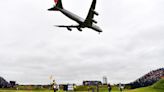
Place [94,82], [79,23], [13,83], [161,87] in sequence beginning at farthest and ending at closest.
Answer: [94,82] → [13,83] → [161,87] → [79,23]

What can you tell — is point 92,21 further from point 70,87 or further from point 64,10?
point 70,87

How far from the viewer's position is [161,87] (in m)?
123

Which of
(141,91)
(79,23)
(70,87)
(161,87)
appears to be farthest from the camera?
(161,87)

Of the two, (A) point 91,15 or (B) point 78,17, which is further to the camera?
(A) point 91,15

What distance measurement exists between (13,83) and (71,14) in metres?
73.3

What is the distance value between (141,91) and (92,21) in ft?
109

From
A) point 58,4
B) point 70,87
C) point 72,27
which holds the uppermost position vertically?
point 58,4

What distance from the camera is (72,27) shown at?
270 ft

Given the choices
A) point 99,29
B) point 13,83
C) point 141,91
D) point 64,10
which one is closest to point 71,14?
point 64,10

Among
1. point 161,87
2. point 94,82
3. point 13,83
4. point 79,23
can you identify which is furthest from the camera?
point 94,82

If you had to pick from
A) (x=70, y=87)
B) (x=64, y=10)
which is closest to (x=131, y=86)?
(x=70, y=87)

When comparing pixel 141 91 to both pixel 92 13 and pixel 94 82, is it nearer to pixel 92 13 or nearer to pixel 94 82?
pixel 92 13

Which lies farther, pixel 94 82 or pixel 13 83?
pixel 94 82

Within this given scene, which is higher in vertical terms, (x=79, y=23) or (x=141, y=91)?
(x=79, y=23)
